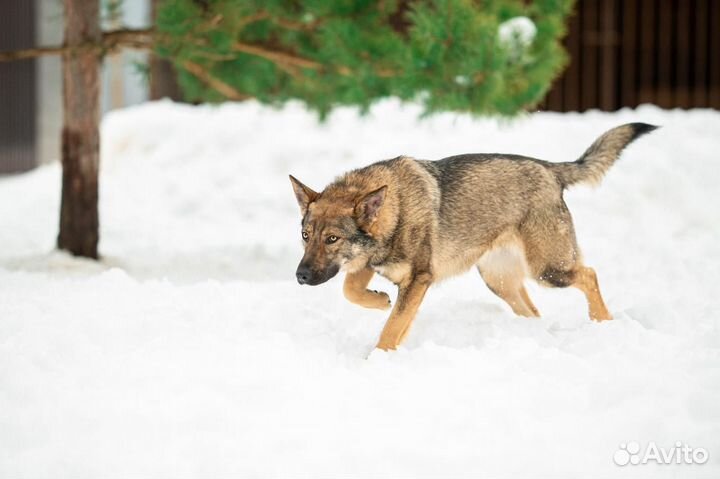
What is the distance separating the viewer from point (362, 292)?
4723 millimetres

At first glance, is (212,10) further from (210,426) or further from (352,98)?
(210,426)

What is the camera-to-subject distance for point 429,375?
12.4 feet

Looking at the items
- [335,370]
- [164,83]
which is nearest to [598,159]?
[335,370]

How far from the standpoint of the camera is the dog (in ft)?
14.3

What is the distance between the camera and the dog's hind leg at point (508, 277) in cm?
509

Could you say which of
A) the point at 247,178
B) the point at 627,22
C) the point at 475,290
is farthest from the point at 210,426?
the point at 627,22

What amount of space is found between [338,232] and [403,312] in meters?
0.53

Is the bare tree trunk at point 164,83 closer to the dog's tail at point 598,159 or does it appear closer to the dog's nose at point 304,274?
the dog's tail at point 598,159

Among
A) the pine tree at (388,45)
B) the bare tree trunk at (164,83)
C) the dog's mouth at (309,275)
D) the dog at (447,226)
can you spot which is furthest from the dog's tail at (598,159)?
the bare tree trunk at (164,83)

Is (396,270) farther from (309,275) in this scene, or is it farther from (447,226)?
(309,275)

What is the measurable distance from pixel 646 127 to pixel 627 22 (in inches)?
287
